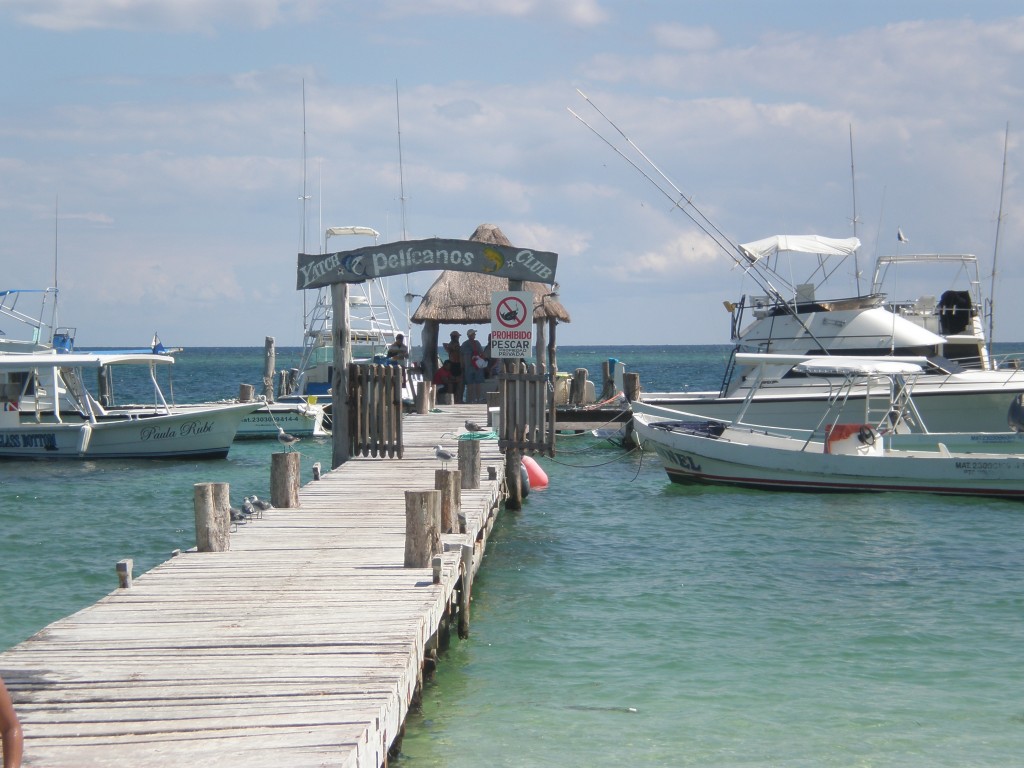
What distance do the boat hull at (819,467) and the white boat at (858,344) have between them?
2.54 metres

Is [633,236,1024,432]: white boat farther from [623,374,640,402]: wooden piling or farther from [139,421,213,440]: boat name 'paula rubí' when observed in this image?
[139,421,213,440]: boat name 'paula rubí'

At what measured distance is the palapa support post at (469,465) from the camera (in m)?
13.4

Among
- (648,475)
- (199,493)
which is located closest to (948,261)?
(648,475)

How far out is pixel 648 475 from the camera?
75.1 feet

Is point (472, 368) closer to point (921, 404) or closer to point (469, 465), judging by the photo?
point (921, 404)

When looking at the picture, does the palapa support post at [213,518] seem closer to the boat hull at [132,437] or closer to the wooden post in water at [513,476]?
the wooden post in water at [513,476]

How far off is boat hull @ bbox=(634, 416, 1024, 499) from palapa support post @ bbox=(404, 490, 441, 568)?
438 inches

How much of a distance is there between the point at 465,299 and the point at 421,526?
18.5 m

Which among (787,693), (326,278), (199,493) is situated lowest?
(787,693)

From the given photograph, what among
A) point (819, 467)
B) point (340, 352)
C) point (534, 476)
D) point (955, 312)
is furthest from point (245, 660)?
point (955, 312)

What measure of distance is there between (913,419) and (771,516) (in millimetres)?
6610

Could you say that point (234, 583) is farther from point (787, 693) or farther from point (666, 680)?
point (787, 693)

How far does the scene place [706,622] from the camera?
11.0 meters

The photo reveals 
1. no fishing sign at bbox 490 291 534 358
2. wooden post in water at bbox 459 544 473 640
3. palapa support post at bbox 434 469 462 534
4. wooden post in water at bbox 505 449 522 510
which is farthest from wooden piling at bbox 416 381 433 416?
wooden post in water at bbox 459 544 473 640
